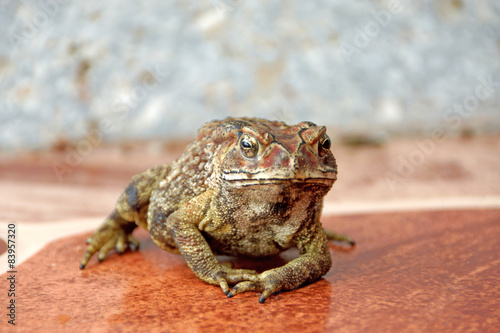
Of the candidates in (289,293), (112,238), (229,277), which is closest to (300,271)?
(289,293)

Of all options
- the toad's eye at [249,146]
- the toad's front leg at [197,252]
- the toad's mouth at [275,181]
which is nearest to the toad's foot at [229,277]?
the toad's front leg at [197,252]

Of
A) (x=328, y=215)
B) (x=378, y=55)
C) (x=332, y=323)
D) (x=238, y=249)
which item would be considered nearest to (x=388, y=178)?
(x=328, y=215)

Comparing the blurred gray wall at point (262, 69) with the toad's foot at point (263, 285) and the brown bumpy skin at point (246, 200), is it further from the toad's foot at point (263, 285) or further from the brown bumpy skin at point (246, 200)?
the toad's foot at point (263, 285)

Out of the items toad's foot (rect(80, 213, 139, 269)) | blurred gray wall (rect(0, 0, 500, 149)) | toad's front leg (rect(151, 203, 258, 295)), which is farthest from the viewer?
blurred gray wall (rect(0, 0, 500, 149))

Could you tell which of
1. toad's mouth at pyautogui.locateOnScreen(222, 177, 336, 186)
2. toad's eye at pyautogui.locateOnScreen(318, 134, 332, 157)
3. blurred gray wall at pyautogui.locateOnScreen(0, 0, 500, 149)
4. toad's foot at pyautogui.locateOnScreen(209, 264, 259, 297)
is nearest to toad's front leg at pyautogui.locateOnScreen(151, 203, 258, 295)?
toad's foot at pyautogui.locateOnScreen(209, 264, 259, 297)

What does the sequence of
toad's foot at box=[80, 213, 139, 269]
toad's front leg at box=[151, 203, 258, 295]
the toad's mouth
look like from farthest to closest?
1. toad's foot at box=[80, 213, 139, 269]
2. toad's front leg at box=[151, 203, 258, 295]
3. the toad's mouth

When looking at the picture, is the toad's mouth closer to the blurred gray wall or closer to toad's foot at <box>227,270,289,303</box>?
toad's foot at <box>227,270,289,303</box>

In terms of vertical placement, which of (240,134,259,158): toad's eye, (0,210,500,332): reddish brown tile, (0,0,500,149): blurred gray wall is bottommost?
(0,210,500,332): reddish brown tile

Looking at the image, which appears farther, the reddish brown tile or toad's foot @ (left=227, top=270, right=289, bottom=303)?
toad's foot @ (left=227, top=270, right=289, bottom=303)
